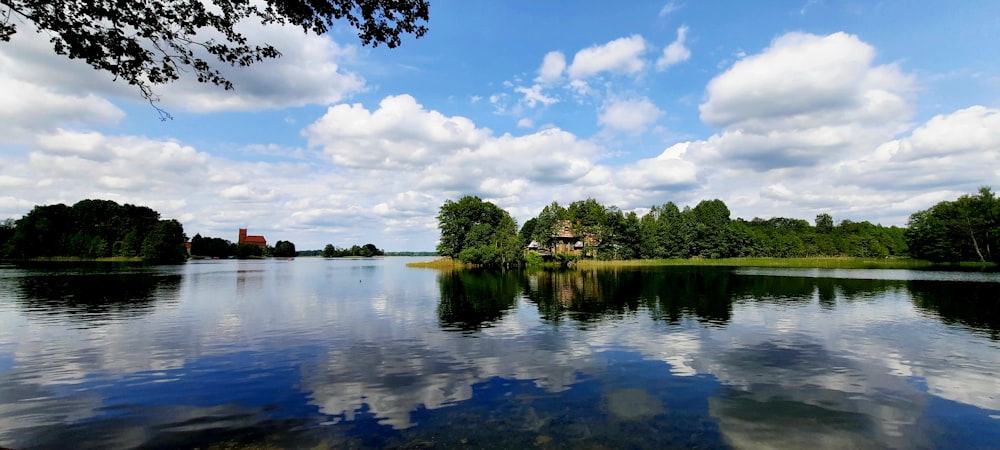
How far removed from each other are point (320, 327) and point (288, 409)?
14.8 metres

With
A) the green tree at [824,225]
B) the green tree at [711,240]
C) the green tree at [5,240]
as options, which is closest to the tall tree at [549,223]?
the green tree at [711,240]

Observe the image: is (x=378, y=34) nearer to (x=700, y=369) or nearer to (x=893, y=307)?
(x=700, y=369)

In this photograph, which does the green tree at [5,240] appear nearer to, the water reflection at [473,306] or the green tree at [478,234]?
the green tree at [478,234]

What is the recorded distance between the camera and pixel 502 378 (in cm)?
1575

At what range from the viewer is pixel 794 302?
37.1 m

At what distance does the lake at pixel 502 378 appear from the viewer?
36.1 ft

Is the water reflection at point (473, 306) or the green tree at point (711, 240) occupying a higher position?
the green tree at point (711, 240)

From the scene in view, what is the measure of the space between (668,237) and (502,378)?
125 metres

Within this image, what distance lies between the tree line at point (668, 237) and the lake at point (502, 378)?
86.1 m

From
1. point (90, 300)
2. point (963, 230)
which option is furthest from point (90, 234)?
point (963, 230)

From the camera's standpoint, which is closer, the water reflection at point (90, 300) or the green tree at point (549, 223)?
the water reflection at point (90, 300)

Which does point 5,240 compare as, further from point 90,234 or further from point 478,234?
point 478,234

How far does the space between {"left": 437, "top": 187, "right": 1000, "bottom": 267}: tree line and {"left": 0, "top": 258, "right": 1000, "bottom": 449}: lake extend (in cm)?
8615

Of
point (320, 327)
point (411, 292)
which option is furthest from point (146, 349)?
point (411, 292)
